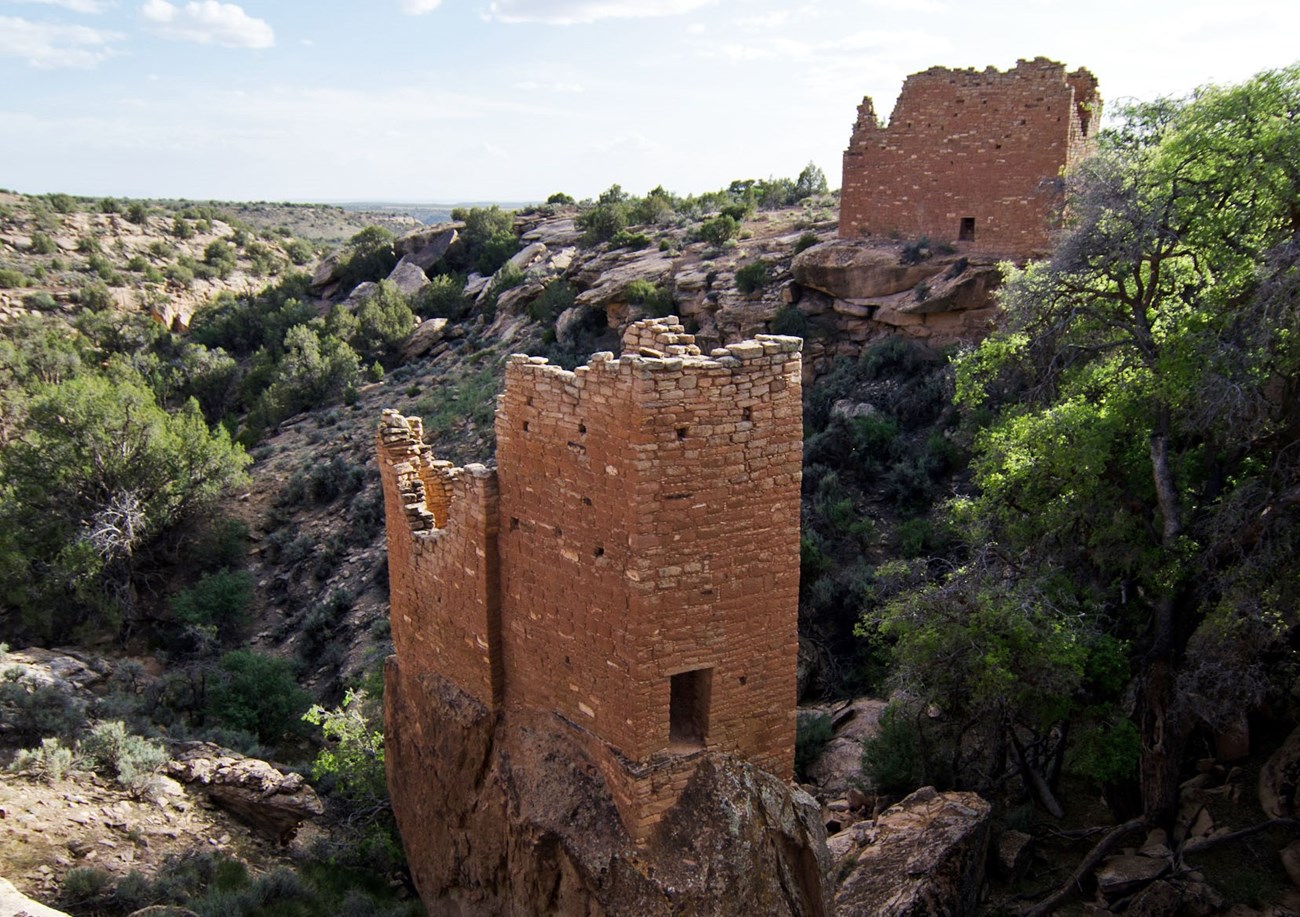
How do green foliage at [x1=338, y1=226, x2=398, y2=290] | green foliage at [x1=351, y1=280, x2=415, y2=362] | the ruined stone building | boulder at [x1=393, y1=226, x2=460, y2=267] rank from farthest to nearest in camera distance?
green foliage at [x1=338, y1=226, x2=398, y2=290] → boulder at [x1=393, y1=226, x2=460, y2=267] → green foliage at [x1=351, y1=280, x2=415, y2=362] → the ruined stone building

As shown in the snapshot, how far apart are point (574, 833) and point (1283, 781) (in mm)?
7706

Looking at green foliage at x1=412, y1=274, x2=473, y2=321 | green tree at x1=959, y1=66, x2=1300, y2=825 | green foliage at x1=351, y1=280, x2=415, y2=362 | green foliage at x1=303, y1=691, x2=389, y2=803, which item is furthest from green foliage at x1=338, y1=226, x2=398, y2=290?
green tree at x1=959, y1=66, x2=1300, y2=825

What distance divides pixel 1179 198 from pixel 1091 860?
25.0 ft

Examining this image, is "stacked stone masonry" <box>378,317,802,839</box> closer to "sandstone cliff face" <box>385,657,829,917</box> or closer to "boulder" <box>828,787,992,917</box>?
"sandstone cliff face" <box>385,657,829,917</box>

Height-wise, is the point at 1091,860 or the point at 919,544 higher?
the point at 919,544

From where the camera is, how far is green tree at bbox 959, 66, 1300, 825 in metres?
9.31

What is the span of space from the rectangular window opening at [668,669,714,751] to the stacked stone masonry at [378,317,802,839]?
0.02 meters

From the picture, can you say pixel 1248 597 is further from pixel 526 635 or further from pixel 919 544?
pixel 919 544

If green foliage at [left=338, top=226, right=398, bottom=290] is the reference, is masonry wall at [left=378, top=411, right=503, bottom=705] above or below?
below

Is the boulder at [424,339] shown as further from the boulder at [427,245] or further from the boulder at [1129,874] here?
the boulder at [1129,874]

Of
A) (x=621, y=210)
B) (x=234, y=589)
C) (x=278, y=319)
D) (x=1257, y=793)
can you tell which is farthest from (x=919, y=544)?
(x=278, y=319)

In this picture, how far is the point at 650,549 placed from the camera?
21.0 feet

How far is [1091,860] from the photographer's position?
9797mm

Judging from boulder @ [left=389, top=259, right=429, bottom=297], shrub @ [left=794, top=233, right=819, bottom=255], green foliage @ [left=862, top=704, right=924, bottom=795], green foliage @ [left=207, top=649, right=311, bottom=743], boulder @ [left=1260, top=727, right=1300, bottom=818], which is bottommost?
green foliage @ [left=207, top=649, right=311, bottom=743]
